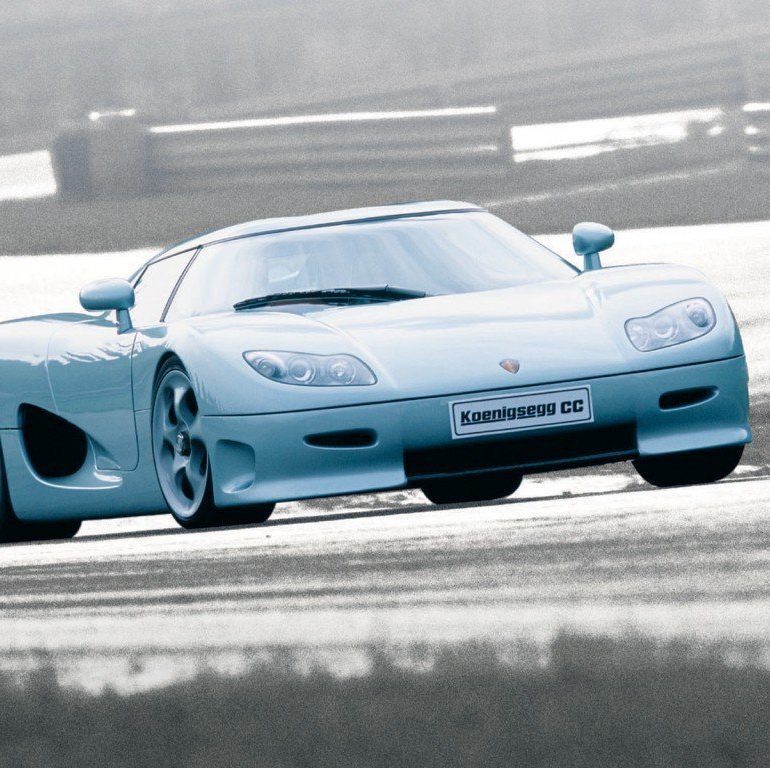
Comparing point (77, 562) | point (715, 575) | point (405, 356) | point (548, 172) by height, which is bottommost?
point (548, 172)

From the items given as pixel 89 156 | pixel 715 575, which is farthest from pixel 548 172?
pixel 715 575

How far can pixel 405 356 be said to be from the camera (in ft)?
15.8

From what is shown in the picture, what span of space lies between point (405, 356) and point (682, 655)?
4.96 feet

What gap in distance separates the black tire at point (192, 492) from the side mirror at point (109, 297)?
53 centimetres

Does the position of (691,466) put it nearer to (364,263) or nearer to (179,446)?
(364,263)

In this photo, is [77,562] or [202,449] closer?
[202,449]

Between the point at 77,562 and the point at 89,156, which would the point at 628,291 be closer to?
the point at 77,562

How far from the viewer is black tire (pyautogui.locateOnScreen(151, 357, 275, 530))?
16.2ft

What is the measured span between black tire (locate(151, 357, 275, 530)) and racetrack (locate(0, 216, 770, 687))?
67mm

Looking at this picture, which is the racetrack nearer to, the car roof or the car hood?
the car hood

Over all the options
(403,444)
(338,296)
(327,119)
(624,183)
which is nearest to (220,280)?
(338,296)

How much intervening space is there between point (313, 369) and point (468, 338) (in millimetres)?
468

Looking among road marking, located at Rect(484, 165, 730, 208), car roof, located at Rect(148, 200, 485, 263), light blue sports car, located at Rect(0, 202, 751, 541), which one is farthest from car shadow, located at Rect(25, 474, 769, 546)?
road marking, located at Rect(484, 165, 730, 208)

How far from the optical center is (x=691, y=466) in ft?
17.5
